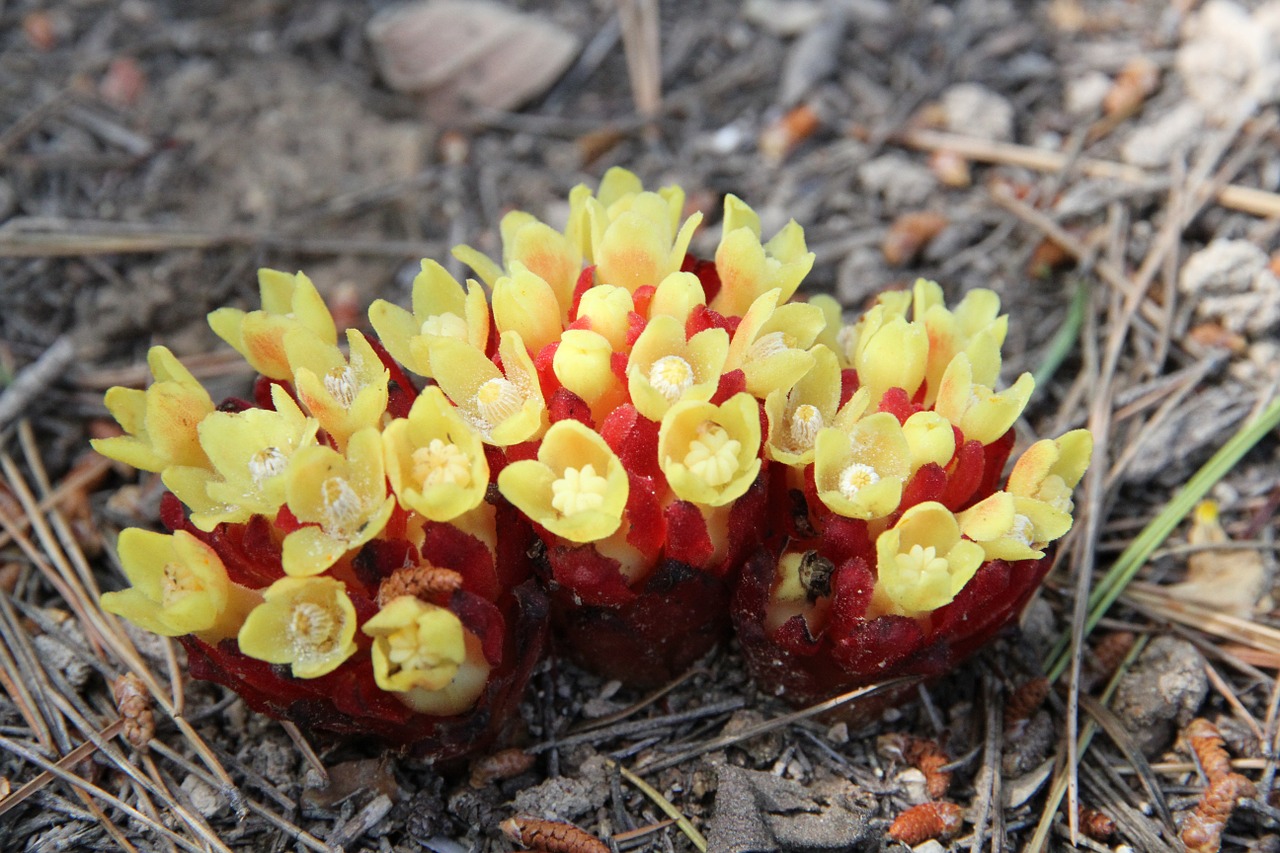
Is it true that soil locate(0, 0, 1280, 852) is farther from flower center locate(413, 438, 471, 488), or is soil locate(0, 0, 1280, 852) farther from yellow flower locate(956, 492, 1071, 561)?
flower center locate(413, 438, 471, 488)

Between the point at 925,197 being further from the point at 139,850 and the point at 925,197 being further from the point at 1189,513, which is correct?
the point at 139,850

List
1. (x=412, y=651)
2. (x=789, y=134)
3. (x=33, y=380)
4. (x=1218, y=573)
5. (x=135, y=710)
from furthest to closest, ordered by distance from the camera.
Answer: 1. (x=789, y=134)
2. (x=33, y=380)
3. (x=1218, y=573)
4. (x=135, y=710)
5. (x=412, y=651)

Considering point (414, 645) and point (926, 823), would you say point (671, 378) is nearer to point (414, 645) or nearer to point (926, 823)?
point (414, 645)

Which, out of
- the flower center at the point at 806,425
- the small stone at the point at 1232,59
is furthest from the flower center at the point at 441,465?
the small stone at the point at 1232,59

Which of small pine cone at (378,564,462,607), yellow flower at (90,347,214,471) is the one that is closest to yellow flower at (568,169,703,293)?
small pine cone at (378,564,462,607)

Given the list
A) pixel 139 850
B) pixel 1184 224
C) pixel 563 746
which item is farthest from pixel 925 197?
pixel 139 850

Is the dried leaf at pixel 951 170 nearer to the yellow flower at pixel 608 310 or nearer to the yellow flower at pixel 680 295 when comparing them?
the yellow flower at pixel 680 295

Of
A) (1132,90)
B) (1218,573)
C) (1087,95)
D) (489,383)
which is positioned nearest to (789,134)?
(1087,95)
